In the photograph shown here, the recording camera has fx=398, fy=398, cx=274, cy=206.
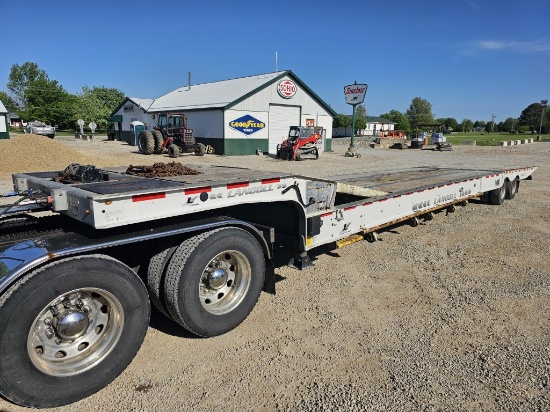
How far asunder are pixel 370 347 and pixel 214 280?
1564 millimetres

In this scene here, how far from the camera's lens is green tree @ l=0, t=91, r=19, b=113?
9525 cm

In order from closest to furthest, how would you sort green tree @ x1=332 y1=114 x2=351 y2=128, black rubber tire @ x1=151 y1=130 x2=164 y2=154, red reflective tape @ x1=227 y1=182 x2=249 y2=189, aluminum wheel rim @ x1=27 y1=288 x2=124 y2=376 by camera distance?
aluminum wheel rim @ x1=27 y1=288 x2=124 y2=376
red reflective tape @ x1=227 y1=182 x2=249 y2=189
black rubber tire @ x1=151 y1=130 x2=164 y2=154
green tree @ x1=332 y1=114 x2=351 y2=128

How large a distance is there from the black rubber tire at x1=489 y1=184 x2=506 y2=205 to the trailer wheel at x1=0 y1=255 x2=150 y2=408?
9.32m

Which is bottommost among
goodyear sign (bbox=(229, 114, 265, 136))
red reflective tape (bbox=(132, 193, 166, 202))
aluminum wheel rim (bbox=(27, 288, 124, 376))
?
aluminum wheel rim (bbox=(27, 288, 124, 376))

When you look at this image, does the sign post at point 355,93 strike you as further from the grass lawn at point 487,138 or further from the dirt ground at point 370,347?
the dirt ground at point 370,347

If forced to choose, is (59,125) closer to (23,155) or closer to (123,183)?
(23,155)

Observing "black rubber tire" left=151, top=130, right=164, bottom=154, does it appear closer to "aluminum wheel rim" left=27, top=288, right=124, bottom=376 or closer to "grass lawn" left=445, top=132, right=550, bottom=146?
"aluminum wheel rim" left=27, top=288, right=124, bottom=376

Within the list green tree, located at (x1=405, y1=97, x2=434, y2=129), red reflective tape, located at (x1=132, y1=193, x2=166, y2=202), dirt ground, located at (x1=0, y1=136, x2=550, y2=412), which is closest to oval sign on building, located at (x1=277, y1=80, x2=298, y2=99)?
dirt ground, located at (x1=0, y1=136, x2=550, y2=412)

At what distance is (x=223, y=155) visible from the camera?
88.2ft

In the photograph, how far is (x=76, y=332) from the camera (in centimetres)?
293

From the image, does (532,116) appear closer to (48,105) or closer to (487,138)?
(487,138)

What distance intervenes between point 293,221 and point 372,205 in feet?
4.62

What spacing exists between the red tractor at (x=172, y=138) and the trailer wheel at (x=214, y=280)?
21828mm

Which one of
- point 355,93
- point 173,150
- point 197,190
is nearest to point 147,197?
point 197,190
